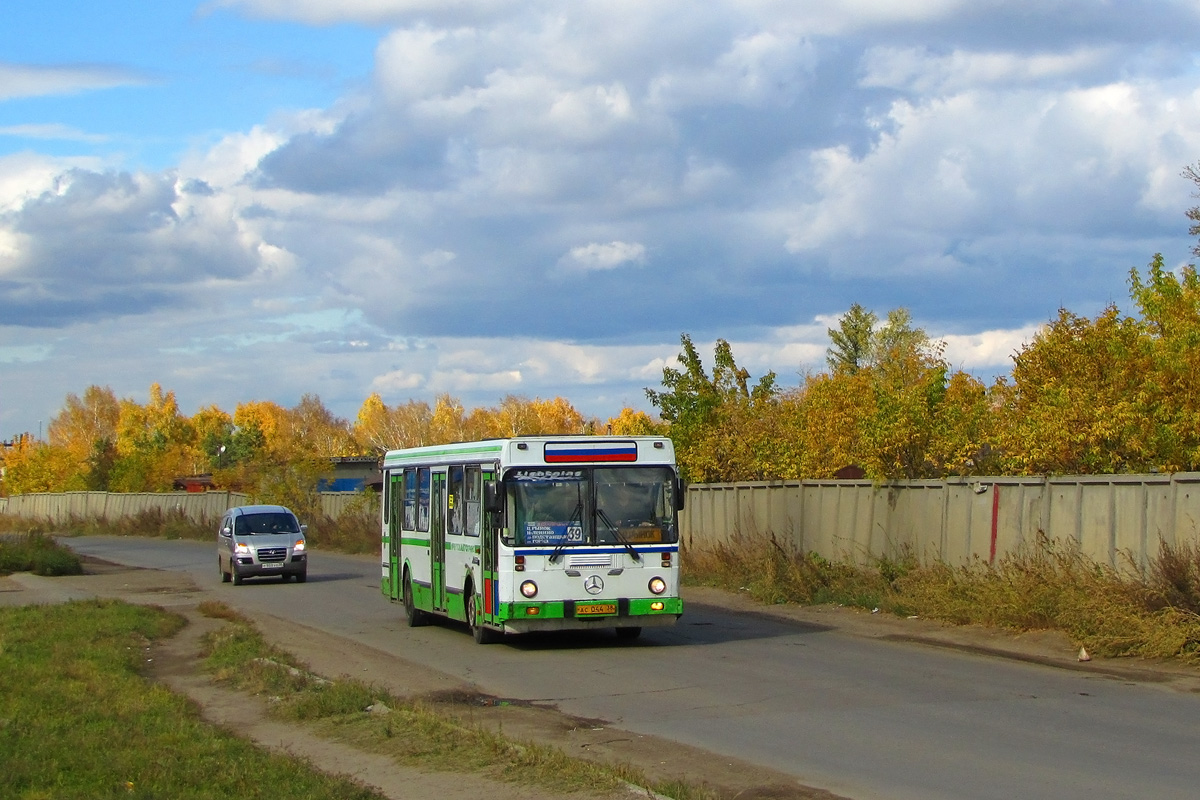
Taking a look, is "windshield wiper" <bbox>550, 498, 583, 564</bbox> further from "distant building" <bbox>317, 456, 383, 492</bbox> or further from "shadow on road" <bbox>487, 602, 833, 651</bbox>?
"distant building" <bbox>317, 456, 383, 492</bbox>

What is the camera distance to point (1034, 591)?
1753 centimetres

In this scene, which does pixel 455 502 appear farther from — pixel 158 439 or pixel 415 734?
pixel 158 439

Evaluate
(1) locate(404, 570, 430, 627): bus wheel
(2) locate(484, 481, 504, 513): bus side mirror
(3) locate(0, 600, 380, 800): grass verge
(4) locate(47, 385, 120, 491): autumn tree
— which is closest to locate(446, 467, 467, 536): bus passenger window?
(2) locate(484, 481, 504, 513): bus side mirror

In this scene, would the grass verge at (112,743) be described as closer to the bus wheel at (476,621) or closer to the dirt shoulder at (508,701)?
the dirt shoulder at (508,701)

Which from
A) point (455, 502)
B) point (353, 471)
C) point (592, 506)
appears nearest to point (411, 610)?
point (455, 502)

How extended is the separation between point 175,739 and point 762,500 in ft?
64.7

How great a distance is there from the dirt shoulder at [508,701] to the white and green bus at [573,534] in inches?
67.5

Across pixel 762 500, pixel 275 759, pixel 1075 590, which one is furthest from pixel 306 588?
pixel 275 759

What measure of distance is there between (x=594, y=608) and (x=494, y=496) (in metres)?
1.94

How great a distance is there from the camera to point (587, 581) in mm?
17094

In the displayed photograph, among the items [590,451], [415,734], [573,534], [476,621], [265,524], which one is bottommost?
[476,621]

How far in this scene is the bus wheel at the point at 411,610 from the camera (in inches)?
846

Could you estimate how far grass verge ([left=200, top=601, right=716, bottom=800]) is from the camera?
880 cm

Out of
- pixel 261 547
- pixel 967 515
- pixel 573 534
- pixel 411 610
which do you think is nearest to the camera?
pixel 573 534
